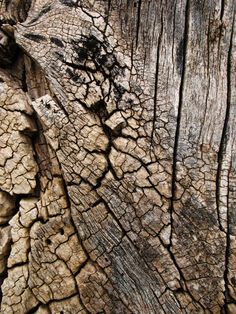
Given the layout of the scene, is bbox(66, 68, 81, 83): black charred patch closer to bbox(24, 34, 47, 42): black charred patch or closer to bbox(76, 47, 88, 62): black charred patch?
bbox(76, 47, 88, 62): black charred patch

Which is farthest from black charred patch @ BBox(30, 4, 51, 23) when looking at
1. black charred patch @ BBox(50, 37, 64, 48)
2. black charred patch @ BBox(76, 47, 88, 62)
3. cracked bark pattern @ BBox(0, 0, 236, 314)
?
black charred patch @ BBox(76, 47, 88, 62)

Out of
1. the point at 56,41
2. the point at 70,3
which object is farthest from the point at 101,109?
the point at 70,3

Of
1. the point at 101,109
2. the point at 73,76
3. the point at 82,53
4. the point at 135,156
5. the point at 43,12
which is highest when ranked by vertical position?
the point at 43,12

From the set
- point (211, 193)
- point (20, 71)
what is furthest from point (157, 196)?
point (20, 71)

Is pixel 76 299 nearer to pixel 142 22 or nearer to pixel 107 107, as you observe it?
pixel 107 107

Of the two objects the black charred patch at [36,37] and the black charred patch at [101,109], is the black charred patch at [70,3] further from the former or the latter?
the black charred patch at [101,109]

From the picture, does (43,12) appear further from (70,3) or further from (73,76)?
(73,76)

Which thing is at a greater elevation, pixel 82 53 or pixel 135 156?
pixel 82 53

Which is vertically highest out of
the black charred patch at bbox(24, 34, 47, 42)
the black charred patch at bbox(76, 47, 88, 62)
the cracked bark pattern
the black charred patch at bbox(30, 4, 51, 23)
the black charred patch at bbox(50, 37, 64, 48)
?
the black charred patch at bbox(30, 4, 51, 23)
